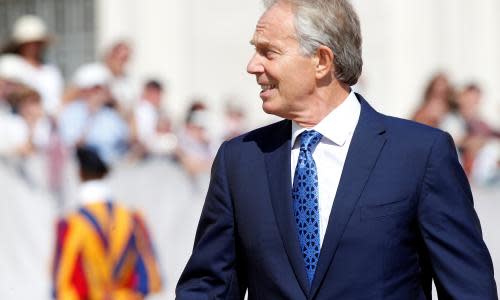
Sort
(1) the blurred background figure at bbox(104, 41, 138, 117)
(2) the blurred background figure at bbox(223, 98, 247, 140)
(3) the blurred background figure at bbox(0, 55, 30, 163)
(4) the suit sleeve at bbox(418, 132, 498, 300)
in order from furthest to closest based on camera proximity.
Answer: (2) the blurred background figure at bbox(223, 98, 247, 140) < (1) the blurred background figure at bbox(104, 41, 138, 117) < (3) the blurred background figure at bbox(0, 55, 30, 163) < (4) the suit sleeve at bbox(418, 132, 498, 300)

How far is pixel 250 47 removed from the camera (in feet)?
55.1

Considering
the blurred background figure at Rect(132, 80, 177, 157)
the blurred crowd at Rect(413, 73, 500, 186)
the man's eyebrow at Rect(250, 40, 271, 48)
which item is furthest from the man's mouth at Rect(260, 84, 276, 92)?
the blurred background figure at Rect(132, 80, 177, 157)

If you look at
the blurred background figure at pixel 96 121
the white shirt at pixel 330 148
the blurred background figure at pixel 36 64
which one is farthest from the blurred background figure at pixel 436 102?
the white shirt at pixel 330 148

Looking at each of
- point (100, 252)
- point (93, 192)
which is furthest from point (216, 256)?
point (93, 192)

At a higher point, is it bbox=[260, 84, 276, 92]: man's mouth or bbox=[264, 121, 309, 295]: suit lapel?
bbox=[260, 84, 276, 92]: man's mouth

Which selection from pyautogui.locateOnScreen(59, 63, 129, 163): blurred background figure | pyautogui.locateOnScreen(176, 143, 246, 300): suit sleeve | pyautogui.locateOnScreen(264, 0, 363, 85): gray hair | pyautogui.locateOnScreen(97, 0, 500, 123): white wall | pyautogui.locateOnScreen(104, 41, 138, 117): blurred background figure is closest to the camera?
pyautogui.locateOnScreen(264, 0, 363, 85): gray hair

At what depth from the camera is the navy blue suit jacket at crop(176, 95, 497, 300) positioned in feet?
13.0

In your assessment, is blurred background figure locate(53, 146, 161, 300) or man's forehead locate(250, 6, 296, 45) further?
blurred background figure locate(53, 146, 161, 300)

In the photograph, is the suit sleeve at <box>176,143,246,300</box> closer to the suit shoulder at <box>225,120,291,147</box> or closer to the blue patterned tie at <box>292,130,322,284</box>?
the suit shoulder at <box>225,120,291,147</box>

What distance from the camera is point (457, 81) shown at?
15875mm

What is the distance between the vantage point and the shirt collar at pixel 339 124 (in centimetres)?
415

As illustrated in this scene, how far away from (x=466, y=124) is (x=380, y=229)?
7626 mm

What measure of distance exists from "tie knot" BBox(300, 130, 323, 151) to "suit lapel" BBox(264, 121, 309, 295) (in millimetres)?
70

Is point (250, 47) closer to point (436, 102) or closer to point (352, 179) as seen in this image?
point (436, 102)
